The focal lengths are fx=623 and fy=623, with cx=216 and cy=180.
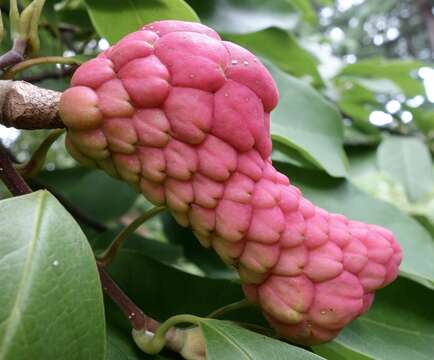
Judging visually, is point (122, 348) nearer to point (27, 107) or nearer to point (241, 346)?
point (241, 346)

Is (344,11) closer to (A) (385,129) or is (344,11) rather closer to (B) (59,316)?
A: (A) (385,129)

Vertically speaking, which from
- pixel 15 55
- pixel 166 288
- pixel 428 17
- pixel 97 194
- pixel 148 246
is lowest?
pixel 428 17

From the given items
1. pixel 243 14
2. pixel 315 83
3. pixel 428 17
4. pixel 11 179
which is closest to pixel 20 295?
pixel 11 179

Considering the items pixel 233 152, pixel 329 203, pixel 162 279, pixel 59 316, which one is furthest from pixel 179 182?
pixel 329 203

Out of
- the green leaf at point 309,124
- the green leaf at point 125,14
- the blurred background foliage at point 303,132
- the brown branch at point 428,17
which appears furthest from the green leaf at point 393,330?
the brown branch at point 428,17

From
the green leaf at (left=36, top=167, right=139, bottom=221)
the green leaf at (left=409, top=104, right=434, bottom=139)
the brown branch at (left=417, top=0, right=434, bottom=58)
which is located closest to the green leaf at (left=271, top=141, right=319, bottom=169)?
the green leaf at (left=36, top=167, right=139, bottom=221)

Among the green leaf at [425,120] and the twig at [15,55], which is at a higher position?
the twig at [15,55]

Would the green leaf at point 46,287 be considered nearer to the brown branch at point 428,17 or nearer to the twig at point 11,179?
the twig at point 11,179

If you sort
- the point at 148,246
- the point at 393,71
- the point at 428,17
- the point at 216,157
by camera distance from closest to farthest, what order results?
the point at 216,157 < the point at 148,246 < the point at 393,71 < the point at 428,17
